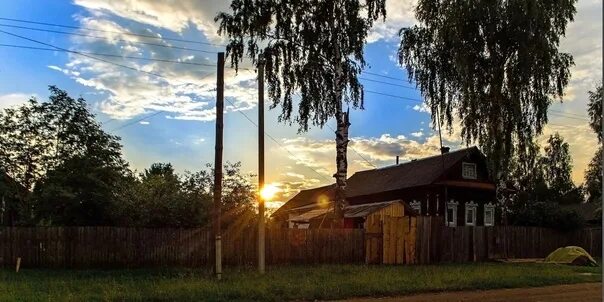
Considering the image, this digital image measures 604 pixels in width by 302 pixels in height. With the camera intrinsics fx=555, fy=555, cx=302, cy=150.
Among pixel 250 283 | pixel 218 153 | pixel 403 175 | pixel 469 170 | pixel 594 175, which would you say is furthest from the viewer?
pixel 594 175

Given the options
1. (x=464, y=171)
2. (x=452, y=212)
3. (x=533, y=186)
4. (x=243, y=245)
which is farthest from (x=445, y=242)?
(x=533, y=186)

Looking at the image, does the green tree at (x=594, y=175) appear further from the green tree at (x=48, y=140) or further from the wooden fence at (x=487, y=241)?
the green tree at (x=48, y=140)

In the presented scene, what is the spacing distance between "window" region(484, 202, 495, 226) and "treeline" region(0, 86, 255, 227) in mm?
21639

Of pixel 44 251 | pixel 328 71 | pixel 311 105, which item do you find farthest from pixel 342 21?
pixel 44 251

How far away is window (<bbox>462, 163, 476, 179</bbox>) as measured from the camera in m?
37.7

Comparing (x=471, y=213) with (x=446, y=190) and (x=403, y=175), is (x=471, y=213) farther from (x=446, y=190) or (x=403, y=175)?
(x=403, y=175)

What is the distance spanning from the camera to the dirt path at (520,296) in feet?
43.0

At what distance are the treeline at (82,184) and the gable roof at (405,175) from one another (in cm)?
1724

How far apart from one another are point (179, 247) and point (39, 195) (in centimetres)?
748

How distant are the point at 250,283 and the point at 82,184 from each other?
11.5 m

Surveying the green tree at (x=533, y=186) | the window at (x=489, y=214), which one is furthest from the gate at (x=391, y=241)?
the green tree at (x=533, y=186)

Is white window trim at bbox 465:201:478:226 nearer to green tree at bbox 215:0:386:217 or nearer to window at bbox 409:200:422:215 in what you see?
window at bbox 409:200:422:215

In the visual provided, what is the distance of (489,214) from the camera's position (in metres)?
39.6

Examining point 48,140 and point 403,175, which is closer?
point 48,140
